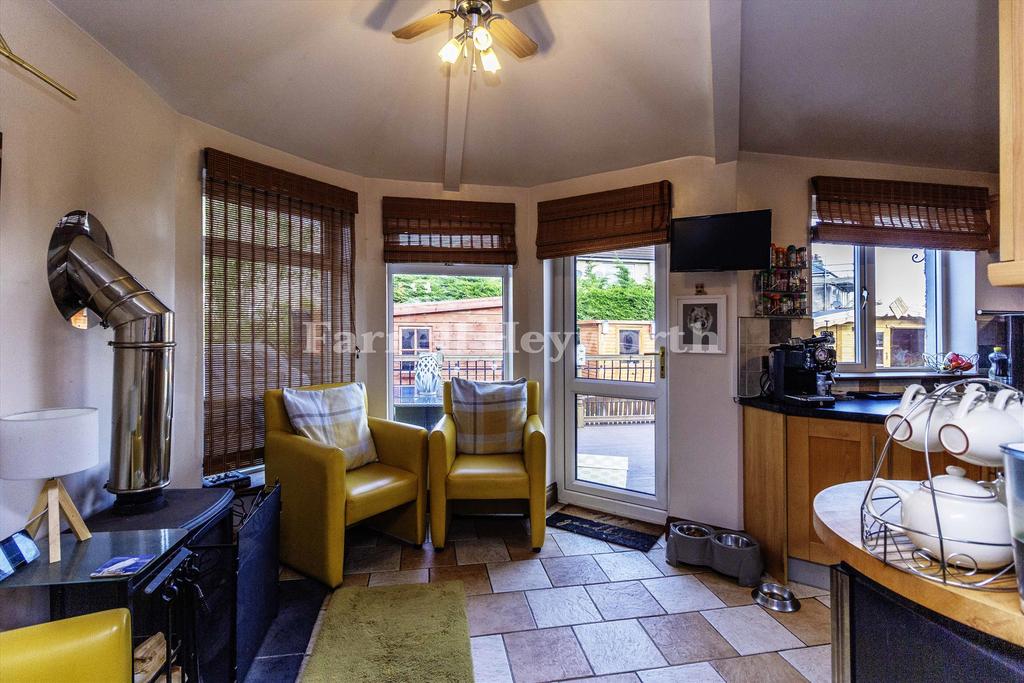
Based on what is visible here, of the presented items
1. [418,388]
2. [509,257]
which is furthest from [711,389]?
[418,388]

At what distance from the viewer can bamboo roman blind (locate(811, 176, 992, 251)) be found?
2758 millimetres

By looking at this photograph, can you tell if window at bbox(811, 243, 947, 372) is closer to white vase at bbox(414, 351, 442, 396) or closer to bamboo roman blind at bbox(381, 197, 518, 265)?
bamboo roman blind at bbox(381, 197, 518, 265)

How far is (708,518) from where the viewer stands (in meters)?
2.69

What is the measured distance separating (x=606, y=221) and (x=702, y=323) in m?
0.91

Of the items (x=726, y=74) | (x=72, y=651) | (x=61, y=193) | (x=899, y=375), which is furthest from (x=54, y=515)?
(x=899, y=375)

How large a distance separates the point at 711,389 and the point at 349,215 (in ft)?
8.55

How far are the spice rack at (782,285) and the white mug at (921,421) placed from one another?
1.84 metres

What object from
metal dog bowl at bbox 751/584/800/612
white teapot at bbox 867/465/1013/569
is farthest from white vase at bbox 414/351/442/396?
white teapot at bbox 867/465/1013/569

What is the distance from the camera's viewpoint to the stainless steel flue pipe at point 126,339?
5.24 feet

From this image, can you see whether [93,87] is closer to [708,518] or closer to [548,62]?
[548,62]

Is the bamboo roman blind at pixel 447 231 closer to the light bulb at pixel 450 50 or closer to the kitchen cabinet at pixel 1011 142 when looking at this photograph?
the light bulb at pixel 450 50

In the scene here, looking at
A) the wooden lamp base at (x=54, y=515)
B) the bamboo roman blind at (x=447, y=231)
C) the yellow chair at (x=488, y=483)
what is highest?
the bamboo roman blind at (x=447, y=231)

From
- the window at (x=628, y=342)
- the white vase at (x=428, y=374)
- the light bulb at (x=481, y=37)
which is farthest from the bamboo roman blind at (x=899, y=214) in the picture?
the white vase at (x=428, y=374)

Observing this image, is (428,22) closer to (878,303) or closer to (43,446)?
(43,446)
